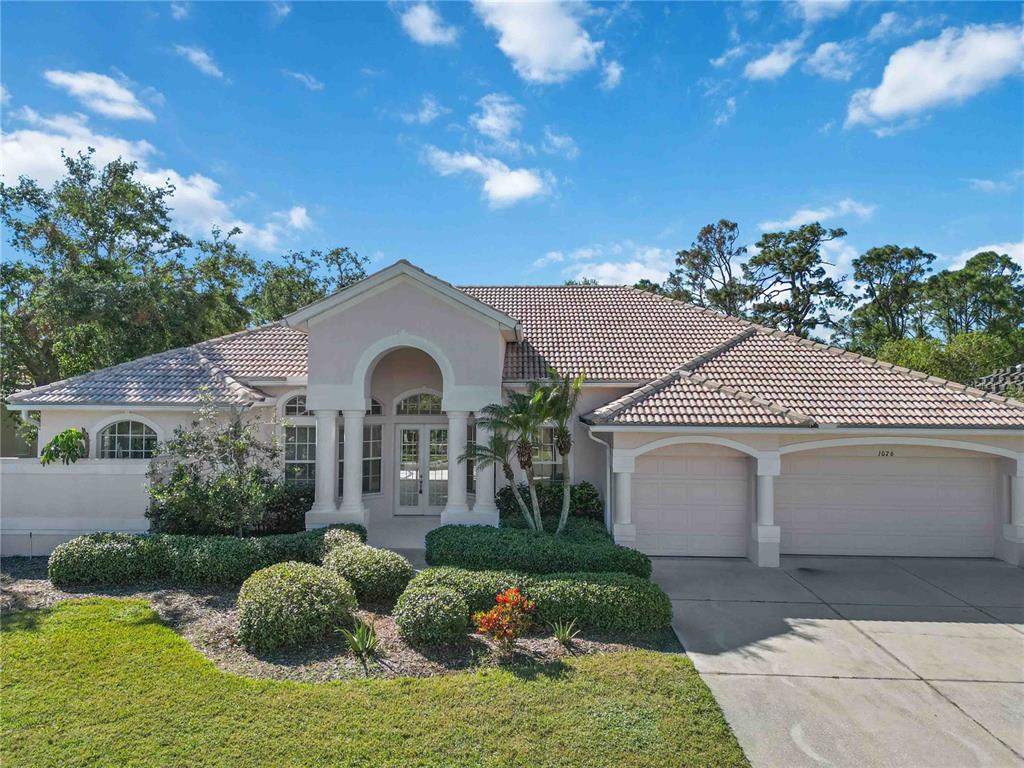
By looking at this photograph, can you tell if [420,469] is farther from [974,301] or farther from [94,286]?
[974,301]

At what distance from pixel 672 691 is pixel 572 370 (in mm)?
9746

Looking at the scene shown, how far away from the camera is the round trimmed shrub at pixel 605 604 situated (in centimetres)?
884

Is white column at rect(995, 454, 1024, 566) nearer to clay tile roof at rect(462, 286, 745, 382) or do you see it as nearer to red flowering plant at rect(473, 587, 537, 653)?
clay tile roof at rect(462, 286, 745, 382)

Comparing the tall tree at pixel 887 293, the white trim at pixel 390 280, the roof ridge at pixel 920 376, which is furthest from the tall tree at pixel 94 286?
the tall tree at pixel 887 293

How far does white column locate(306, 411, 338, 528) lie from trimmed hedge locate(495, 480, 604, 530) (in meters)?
4.24

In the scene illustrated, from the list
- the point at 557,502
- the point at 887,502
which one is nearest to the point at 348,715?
the point at 557,502

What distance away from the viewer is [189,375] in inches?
610

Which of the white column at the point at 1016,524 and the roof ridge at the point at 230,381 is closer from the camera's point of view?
the white column at the point at 1016,524

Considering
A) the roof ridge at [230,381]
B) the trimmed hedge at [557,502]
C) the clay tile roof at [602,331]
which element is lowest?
the trimmed hedge at [557,502]

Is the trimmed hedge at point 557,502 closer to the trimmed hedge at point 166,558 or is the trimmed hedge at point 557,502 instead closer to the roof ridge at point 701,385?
the roof ridge at point 701,385

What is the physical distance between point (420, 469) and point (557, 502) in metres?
4.25

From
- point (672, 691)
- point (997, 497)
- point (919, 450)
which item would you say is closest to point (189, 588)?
point (672, 691)

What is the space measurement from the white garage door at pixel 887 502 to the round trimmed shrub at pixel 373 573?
374 inches

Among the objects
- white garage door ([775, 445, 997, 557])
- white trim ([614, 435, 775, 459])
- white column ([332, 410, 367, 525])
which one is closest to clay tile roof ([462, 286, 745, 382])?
white trim ([614, 435, 775, 459])
